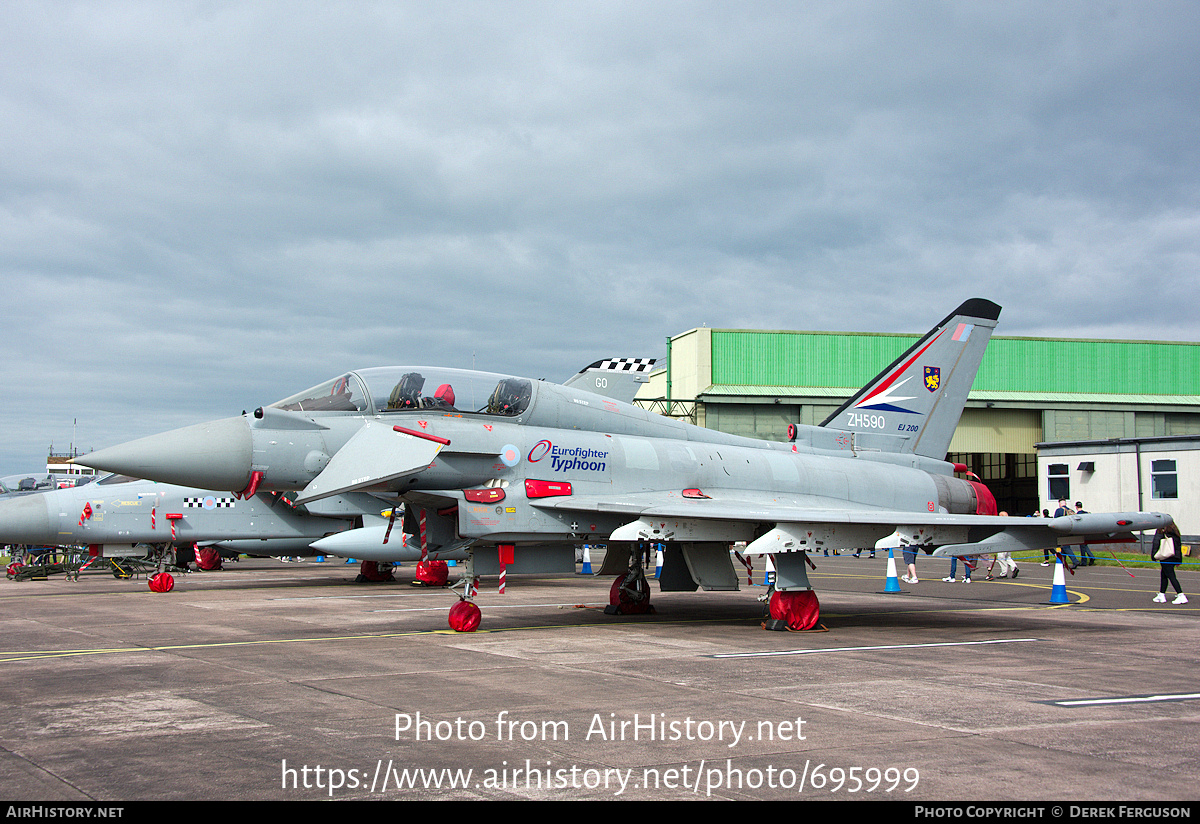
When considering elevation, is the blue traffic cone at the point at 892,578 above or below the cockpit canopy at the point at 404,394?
below

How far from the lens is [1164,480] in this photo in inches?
1331

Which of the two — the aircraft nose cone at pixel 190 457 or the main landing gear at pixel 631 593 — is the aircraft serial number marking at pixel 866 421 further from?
the aircraft nose cone at pixel 190 457

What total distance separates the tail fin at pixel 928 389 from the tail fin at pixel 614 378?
12.4 meters

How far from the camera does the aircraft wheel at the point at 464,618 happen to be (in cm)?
1106

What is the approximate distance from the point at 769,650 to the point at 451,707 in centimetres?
421

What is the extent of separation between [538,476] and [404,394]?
1.96 meters

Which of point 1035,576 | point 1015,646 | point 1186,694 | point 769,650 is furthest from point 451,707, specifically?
point 1035,576

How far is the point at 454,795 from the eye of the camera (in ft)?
14.1

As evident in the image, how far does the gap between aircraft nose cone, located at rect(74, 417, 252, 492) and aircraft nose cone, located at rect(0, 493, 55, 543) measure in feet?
33.6

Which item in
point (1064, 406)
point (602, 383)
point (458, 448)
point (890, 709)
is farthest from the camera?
point (1064, 406)

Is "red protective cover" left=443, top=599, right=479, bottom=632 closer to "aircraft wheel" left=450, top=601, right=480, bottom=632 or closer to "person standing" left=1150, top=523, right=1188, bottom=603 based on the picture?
"aircraft wheel" left=450, top=601, right=480, bottom=632

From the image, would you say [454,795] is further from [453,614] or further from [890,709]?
[453,614]

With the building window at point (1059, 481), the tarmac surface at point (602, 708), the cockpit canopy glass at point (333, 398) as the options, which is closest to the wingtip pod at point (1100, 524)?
the tarmac surface at point (602, 708)

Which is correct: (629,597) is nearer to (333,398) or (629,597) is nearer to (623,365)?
(333,398)
